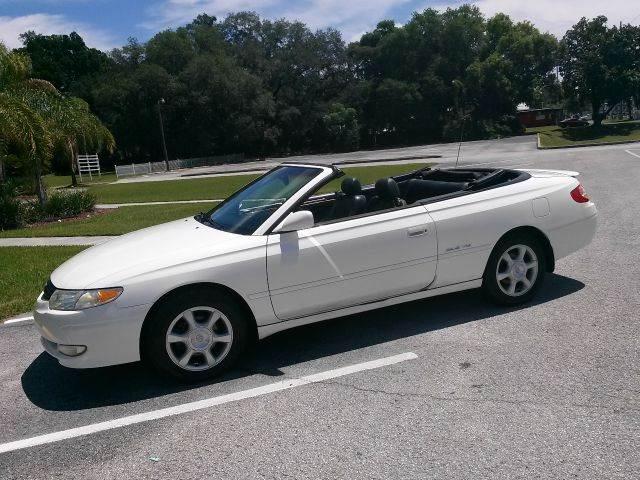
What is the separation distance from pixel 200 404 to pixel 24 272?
18.4 ft

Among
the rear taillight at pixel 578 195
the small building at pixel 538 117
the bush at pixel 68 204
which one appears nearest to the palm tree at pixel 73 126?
the bush at pixel 68 204

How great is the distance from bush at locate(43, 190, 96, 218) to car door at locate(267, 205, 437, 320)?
1303 cm

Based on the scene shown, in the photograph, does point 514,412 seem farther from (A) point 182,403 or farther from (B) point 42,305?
(B) point 42,305

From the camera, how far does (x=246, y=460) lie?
331 cm

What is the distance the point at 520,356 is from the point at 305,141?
227 feet

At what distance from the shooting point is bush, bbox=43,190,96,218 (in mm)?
15914

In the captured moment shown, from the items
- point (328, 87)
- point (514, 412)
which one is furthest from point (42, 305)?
point (328, 87)

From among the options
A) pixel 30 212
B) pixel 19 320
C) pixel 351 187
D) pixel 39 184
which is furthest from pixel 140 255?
pixel 39 184

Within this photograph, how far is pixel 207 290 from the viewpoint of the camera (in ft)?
14.2

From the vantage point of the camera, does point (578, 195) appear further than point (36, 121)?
No

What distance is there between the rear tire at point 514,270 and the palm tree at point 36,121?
1252 cm

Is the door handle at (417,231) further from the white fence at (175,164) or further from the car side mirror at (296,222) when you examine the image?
the white fence at (175,164)

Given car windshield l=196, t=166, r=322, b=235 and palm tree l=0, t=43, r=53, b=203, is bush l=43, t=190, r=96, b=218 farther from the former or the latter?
car windshield l=196, t=166, r=322, b=235

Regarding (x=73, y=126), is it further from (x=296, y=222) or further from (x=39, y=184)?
(x=296, y=222)
